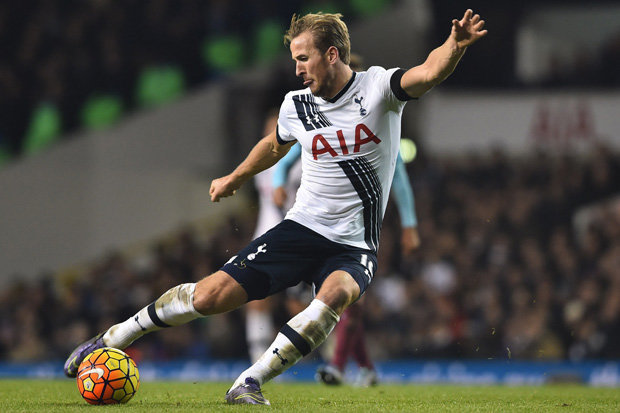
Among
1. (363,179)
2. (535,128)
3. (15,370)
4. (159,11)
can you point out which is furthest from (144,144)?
(363,179)

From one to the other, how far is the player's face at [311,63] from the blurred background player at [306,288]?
1.82 metres

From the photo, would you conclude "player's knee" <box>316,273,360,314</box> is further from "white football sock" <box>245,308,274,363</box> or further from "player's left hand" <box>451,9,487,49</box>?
"white football sock" <box>245,308,274,363</box>

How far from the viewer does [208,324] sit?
50.5 feet

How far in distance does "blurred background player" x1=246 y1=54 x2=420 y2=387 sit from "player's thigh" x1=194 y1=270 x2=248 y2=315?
2182 mm

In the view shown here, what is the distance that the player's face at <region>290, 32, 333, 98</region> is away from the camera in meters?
6.12

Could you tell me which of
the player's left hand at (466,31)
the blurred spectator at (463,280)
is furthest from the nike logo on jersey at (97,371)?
the blurred spectator at (463,280)

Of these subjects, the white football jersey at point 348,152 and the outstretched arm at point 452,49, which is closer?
the outstretched arm at point 452,49

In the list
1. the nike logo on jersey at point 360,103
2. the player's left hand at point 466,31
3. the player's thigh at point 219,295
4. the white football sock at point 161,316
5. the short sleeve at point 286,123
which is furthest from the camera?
the short sleeve at point 286,123

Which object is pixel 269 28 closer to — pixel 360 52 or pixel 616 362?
pixel 360 52

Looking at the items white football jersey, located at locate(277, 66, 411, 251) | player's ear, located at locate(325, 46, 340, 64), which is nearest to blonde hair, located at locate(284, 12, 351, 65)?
player's ear, located at locate(325, 46, 340, 64)

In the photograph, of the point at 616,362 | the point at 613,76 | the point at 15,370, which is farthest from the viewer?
the point at 613,76

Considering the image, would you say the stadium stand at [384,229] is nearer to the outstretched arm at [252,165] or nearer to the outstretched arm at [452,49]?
the outstretched arm at [252,165]

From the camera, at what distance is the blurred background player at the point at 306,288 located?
8.12 metres

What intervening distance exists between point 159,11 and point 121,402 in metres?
13.2
